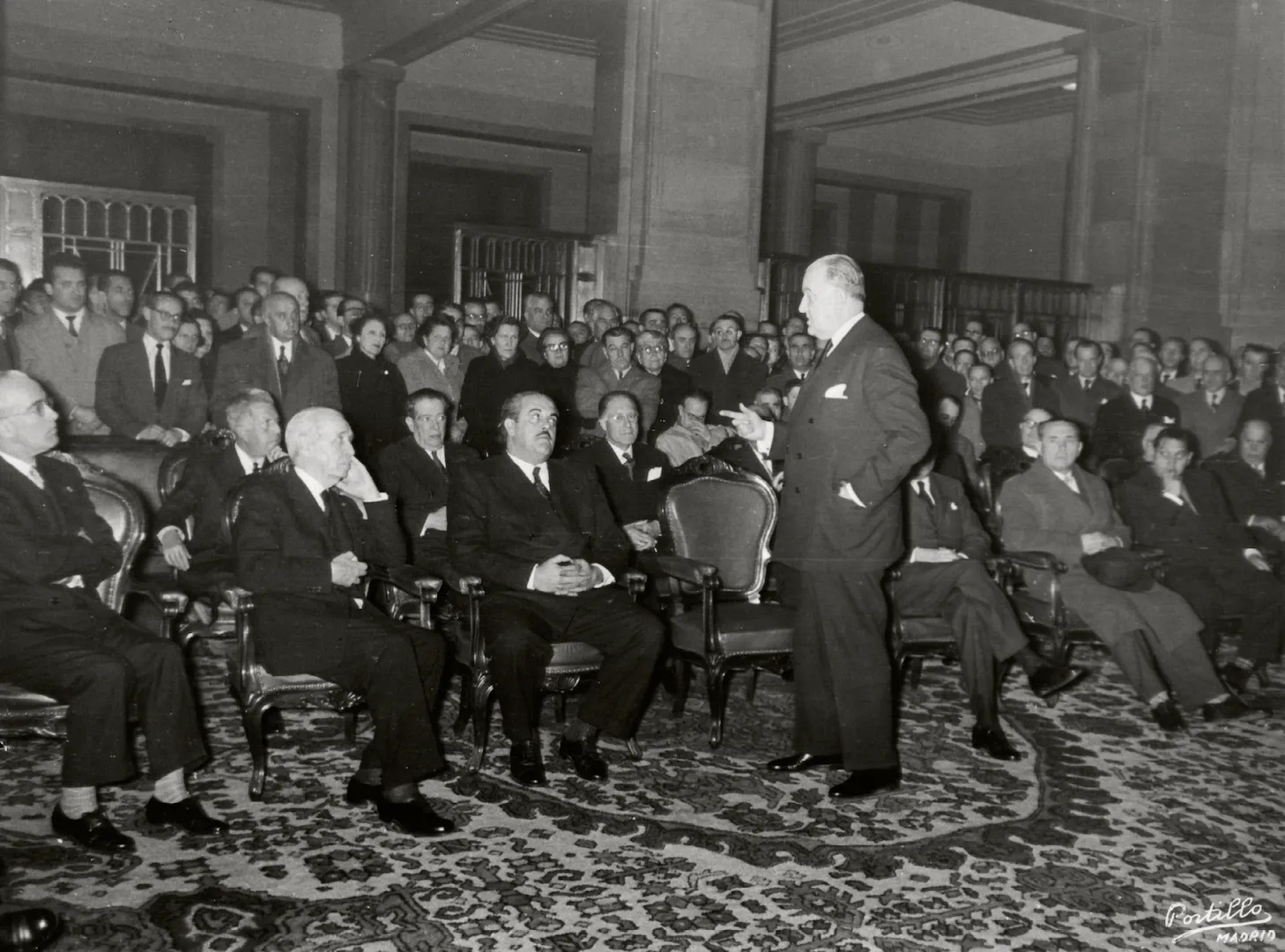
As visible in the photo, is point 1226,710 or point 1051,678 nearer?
point 1226,710

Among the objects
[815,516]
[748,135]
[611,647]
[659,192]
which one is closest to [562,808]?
[611,647]

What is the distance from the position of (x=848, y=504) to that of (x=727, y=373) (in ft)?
13.6

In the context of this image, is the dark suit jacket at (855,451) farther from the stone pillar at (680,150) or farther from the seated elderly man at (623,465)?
the stone pillar at (680,150)

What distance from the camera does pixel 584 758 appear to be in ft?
13.0

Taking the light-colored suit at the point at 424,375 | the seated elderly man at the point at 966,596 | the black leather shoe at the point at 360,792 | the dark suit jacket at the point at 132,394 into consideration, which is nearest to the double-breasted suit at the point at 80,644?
the black leather shoe at the point at 360,792

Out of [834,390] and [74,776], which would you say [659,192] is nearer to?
[834,390]

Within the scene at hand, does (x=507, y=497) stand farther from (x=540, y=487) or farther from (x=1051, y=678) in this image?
(x=1051, y=678)

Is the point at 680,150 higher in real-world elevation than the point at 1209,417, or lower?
higher

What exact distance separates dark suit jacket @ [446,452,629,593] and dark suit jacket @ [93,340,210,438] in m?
2.32

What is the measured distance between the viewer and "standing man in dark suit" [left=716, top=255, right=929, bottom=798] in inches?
146

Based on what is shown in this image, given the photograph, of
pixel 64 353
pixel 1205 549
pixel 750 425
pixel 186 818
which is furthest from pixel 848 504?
pixel 64 353

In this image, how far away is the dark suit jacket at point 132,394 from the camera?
5824mm

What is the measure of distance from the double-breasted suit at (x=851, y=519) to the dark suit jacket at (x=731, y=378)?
3737 mm

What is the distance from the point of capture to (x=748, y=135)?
9.48 m
